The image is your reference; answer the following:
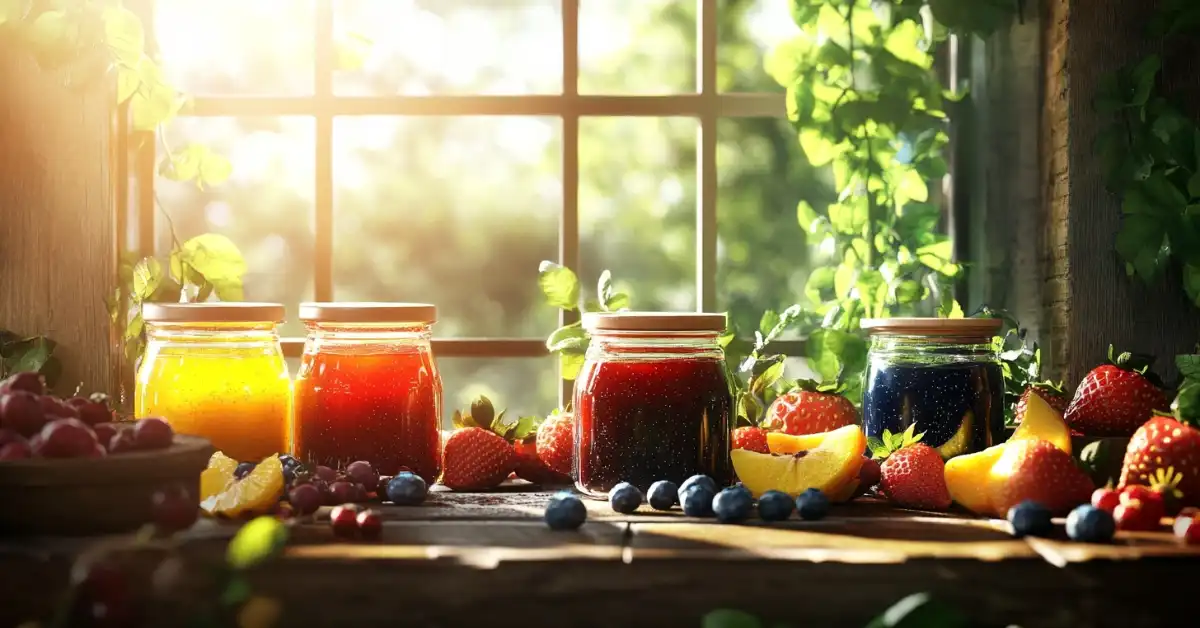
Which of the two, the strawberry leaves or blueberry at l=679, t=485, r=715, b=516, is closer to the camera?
blueberry at l=679, t=485, r=715, b=516

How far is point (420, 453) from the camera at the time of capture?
4.68ft

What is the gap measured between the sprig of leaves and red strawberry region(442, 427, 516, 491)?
0.82 feet

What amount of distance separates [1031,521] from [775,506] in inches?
9.2

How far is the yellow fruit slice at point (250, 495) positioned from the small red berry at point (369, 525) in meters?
0.14

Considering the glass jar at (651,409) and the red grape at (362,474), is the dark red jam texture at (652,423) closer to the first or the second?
the glass jar at (651,409)

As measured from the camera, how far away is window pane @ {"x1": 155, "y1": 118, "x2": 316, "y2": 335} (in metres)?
1.88

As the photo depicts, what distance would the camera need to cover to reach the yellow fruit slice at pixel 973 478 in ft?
4.07

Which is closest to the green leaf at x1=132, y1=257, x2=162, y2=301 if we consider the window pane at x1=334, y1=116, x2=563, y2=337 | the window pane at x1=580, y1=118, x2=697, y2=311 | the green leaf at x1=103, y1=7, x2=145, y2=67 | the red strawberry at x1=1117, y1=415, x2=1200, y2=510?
the green leaf at x1=103, y1=7, x2=145, y2=67

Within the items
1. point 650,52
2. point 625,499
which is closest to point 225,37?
point 625,499

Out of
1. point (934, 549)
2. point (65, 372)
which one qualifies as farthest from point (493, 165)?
point (934, 549)

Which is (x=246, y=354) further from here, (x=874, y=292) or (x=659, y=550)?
(x=874, y=292)

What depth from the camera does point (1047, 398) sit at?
59.8 inches

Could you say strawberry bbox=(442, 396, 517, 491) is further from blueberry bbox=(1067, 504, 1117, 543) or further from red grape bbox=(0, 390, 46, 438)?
blueberry bbox=(1067, 504, 1117, 543)

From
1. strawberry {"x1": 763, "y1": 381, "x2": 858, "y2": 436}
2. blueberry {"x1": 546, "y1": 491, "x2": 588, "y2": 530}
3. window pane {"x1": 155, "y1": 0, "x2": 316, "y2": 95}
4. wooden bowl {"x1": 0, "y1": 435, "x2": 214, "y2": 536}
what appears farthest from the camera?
window pane {"x1": 155, "y1": 0, "x2": 316, "y2": 95}
